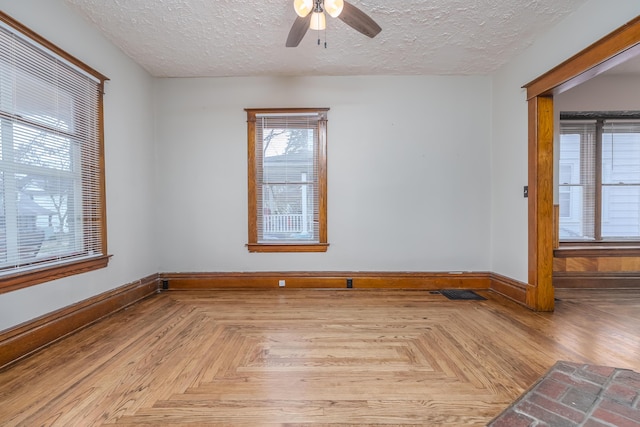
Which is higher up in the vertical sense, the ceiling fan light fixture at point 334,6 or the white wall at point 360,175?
the ceiling fan light fixture at point 334,6

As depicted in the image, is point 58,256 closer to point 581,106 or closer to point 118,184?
point 118,184

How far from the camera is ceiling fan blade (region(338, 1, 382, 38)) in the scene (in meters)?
1.96

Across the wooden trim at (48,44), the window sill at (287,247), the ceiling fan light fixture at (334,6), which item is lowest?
the window sill at (287,247)

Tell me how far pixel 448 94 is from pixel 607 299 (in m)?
3.03

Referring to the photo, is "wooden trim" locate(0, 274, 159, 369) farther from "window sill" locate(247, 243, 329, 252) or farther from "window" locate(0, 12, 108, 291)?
"window sill" locate(247, 243, 329, 252)

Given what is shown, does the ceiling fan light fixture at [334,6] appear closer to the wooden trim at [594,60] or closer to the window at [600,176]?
the wooden trim at [594,60]

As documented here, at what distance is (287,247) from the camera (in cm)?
360

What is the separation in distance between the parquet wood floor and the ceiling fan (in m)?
2.42

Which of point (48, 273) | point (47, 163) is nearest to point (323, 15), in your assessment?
point (47, 163)

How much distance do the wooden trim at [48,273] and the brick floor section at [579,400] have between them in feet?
9.89

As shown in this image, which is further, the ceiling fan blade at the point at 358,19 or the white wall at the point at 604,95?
the white wall at the point at 604,95

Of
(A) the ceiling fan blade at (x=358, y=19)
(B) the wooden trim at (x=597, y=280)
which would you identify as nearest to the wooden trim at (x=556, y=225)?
(B) the wooden trim at (x=597, y=280)

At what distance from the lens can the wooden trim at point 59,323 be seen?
188 centimetres

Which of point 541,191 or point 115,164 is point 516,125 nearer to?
point 541,191
